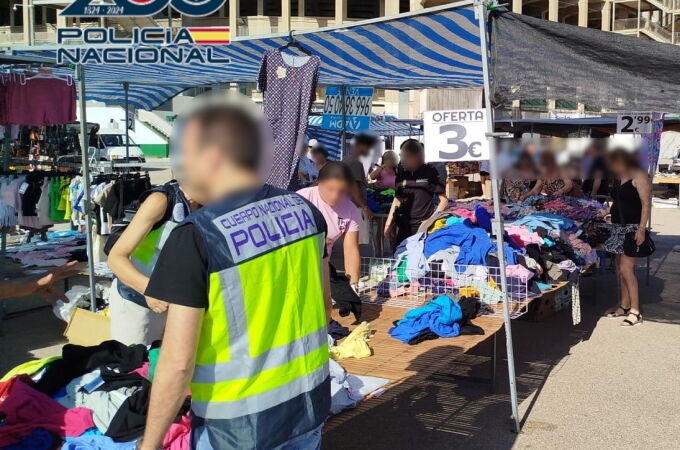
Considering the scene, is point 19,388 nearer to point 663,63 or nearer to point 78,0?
point 663,63

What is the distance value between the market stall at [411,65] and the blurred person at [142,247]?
0.52m

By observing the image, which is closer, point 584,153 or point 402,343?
point 402,343

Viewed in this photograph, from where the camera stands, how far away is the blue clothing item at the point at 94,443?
3.04 m

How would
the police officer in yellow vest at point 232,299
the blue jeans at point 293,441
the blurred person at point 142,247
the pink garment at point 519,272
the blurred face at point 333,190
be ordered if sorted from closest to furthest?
the police officer in yellow vest at point 232,299 < the blue jeans at point 293,441 < the blurred person at point 142,247 < the blurred face at point 333,190 < the pink garment at point 519,272

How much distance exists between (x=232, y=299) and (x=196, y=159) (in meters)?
0.41

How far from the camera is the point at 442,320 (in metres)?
5.03

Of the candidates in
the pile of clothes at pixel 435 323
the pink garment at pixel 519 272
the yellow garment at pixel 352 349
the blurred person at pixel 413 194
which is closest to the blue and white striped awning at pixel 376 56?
the blurred person at pixel 413 194

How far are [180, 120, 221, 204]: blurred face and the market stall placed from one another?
1.76 metres

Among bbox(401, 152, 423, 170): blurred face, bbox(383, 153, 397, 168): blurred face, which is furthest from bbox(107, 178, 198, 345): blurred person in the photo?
bbox(383, 153, 397, 168): blurred face

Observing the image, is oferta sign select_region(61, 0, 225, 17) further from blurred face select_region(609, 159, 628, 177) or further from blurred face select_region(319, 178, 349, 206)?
blurred face select_region(609, 159, 628, 177)

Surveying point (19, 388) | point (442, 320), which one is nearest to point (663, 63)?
point (442, 320)

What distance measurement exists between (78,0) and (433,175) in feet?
14.5

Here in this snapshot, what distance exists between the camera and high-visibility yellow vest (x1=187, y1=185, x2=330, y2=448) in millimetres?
2051

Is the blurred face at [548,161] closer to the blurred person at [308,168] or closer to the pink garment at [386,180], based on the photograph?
the pink garment at [386,180]
